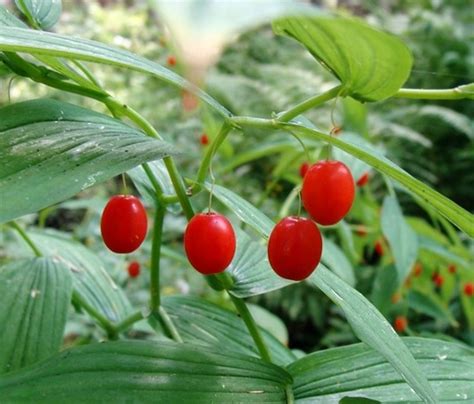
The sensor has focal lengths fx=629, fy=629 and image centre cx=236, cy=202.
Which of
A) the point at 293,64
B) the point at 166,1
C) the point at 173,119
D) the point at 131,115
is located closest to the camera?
the point at 166,1

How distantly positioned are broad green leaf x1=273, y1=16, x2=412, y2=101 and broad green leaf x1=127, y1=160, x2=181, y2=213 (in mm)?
232

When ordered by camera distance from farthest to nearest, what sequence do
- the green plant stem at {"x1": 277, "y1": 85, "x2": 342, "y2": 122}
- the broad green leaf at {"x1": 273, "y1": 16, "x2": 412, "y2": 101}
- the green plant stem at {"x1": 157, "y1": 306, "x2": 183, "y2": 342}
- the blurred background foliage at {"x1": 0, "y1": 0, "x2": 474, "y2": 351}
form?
the blurred background foliage at {"x1": 0, "y1": 0, "x2": 474, "y2": 351}, the green plant stem at {"x1": 157, "y1": 306, "x2": 183, "y2": 342}, the green plant stem at {"x1": 277, "y1": 85, "x2": 342, "y2": 122}, the broad green leaf at {"x1": 273, "y1": 16, "x2": 412, "y2": 101}

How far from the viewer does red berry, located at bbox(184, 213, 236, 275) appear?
49 cm

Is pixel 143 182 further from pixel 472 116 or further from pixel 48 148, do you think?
pixel 472 116

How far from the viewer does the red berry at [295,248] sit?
0.46 m

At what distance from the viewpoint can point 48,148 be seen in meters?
0.43

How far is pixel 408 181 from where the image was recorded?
16.2 inches

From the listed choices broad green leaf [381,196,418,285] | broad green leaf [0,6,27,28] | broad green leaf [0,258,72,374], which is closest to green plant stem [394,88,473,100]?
broad green leaf [0,6,27,28]

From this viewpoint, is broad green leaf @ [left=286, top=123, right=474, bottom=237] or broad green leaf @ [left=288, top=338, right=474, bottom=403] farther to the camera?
broad green leaf @ [left=288, top=338, right=474, bottom=403]

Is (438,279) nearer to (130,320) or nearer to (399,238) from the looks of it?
(399,238)

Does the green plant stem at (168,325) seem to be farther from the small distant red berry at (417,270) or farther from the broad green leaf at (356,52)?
the small distant red berry at (417,270)

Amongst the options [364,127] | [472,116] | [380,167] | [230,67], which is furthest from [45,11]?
[230,67]

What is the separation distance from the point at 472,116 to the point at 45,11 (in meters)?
3.29

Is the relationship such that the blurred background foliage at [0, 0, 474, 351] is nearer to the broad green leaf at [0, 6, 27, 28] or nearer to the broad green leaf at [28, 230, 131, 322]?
the broad green leaf at [28, 230, 131, 322]
